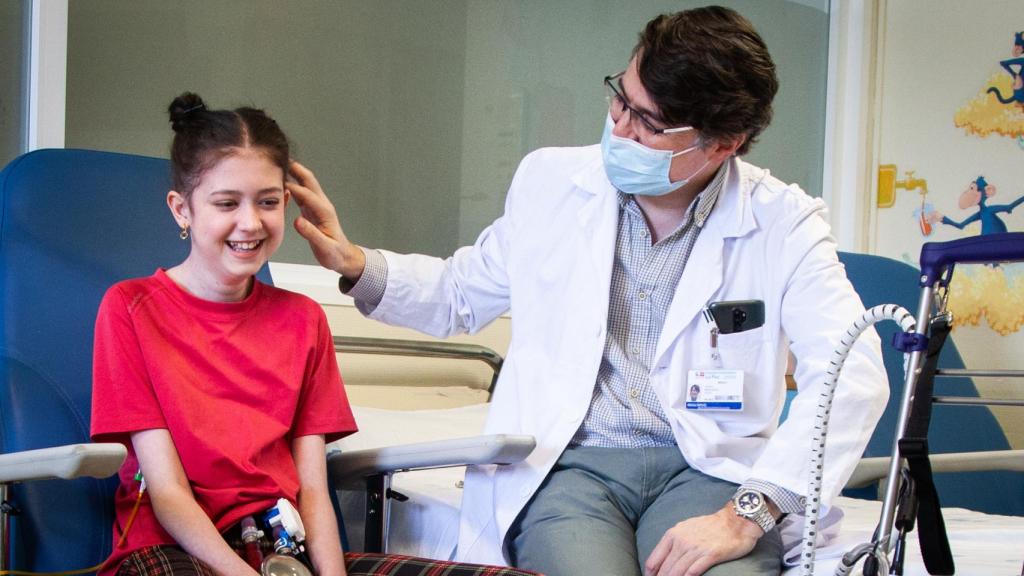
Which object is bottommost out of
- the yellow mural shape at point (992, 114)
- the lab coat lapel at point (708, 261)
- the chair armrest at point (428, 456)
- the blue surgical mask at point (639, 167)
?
the chair armrest at point (428, 456)

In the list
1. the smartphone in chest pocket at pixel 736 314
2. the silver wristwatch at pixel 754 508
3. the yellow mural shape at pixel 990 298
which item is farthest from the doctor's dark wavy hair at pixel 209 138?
the yellow mural shape at pixel 990 298

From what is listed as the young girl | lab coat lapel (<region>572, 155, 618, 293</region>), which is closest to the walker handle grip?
lab coat lapel (<region>572, 155, 618, 293</region>)

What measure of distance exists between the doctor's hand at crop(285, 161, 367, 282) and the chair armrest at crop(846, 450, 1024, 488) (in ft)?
3.13

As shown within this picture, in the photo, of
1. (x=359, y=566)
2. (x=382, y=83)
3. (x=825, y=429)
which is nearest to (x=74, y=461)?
(x=359, y=566)

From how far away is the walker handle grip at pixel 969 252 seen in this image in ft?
3.99

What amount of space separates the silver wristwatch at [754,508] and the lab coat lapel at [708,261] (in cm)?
25

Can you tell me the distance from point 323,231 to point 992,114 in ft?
8.35

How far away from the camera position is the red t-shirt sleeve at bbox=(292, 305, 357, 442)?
1.69 metres

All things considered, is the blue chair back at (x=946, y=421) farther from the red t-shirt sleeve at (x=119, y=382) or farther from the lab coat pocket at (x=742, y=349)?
the red t-shirt sleeve at (x=119, y=382)

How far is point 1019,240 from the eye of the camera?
121 cm

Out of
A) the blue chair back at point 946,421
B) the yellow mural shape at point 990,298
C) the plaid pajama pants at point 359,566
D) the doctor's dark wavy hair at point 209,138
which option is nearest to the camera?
the plaid pajama pants at point 359,566

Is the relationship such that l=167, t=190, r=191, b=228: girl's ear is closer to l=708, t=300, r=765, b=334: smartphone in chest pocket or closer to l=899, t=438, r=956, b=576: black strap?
l=708, t=300, r=765, b=334: smartphone in chest pocket

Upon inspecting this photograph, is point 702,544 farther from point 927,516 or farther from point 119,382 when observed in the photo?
point 119,382

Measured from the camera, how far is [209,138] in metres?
1.65
